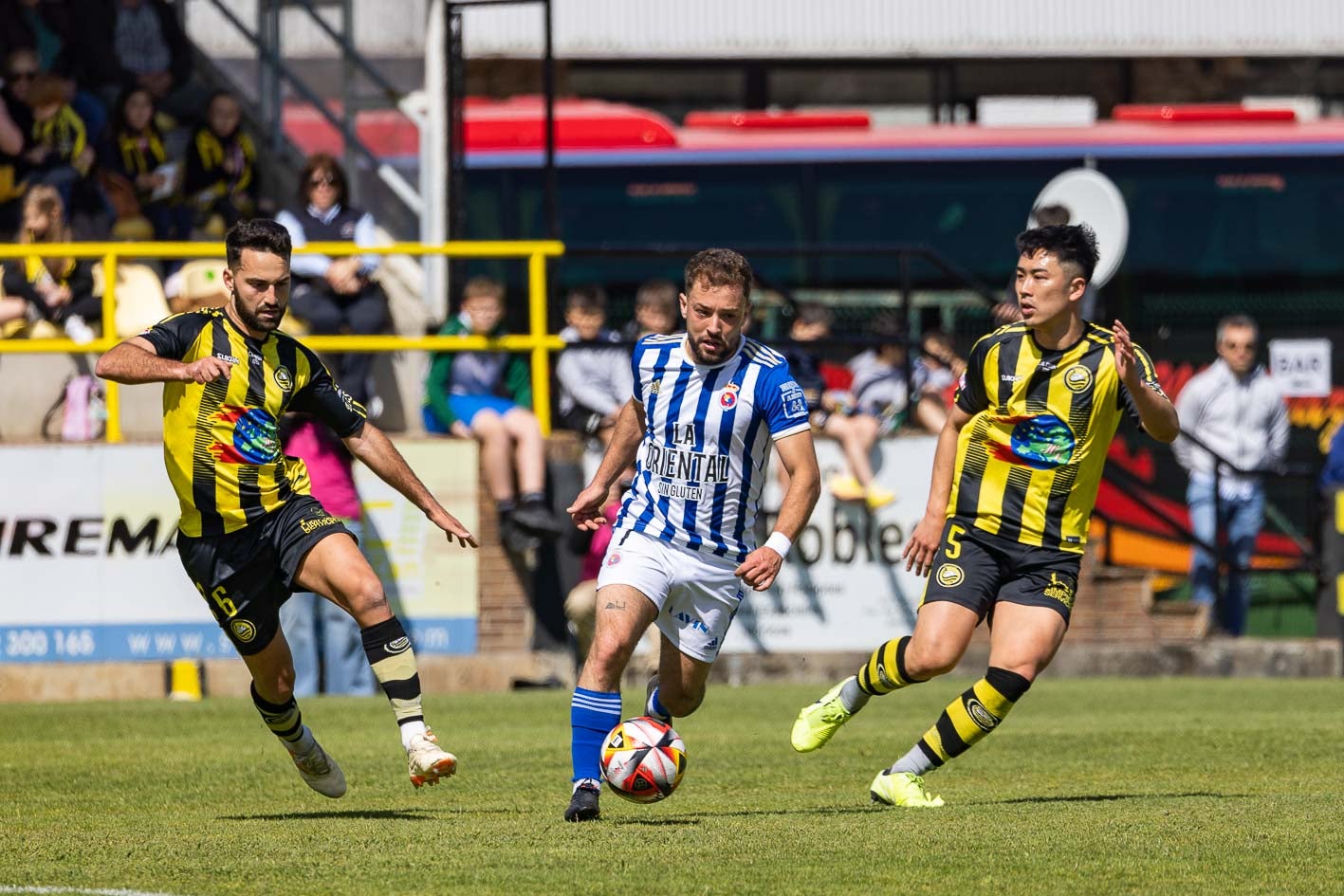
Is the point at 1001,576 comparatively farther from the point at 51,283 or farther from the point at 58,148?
the point at 58,148

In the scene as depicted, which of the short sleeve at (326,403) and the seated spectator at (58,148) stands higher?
the seated spectator at (58,148)

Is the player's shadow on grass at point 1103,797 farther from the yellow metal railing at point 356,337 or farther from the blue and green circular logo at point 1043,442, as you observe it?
the yellow metal railing at point 356,337

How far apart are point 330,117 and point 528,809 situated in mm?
11002

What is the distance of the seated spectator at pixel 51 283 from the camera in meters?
15.9

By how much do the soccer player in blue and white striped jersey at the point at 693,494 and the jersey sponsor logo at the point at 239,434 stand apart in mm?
1262

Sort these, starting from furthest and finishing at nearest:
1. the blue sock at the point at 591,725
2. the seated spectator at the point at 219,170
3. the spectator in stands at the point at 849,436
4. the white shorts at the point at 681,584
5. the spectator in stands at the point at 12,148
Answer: the seated spectator at the point at 219,170, the spectator in stands at the point at 849,436, the spectator in stands at the point at 12,148, the white shorts at the point at 681,584, the blue sock at the point at 591,725

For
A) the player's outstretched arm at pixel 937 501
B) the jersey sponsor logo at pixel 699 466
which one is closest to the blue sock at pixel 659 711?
the jersey sponsor logo at pixel 699 466

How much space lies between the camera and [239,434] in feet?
28.0

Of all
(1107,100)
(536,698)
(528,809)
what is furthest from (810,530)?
(1107,100)

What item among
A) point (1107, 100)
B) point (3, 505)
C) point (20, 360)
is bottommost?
point (3, 505)

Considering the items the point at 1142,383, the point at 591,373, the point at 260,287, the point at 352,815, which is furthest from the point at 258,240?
the point at 591,373

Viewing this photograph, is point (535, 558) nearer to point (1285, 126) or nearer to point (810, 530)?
point (810, 530)

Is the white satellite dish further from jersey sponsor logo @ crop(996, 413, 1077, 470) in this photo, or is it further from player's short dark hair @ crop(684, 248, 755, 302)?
player's short dark hair @ crop(684, 248, 755, 302)

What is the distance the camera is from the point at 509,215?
22.5 meters
